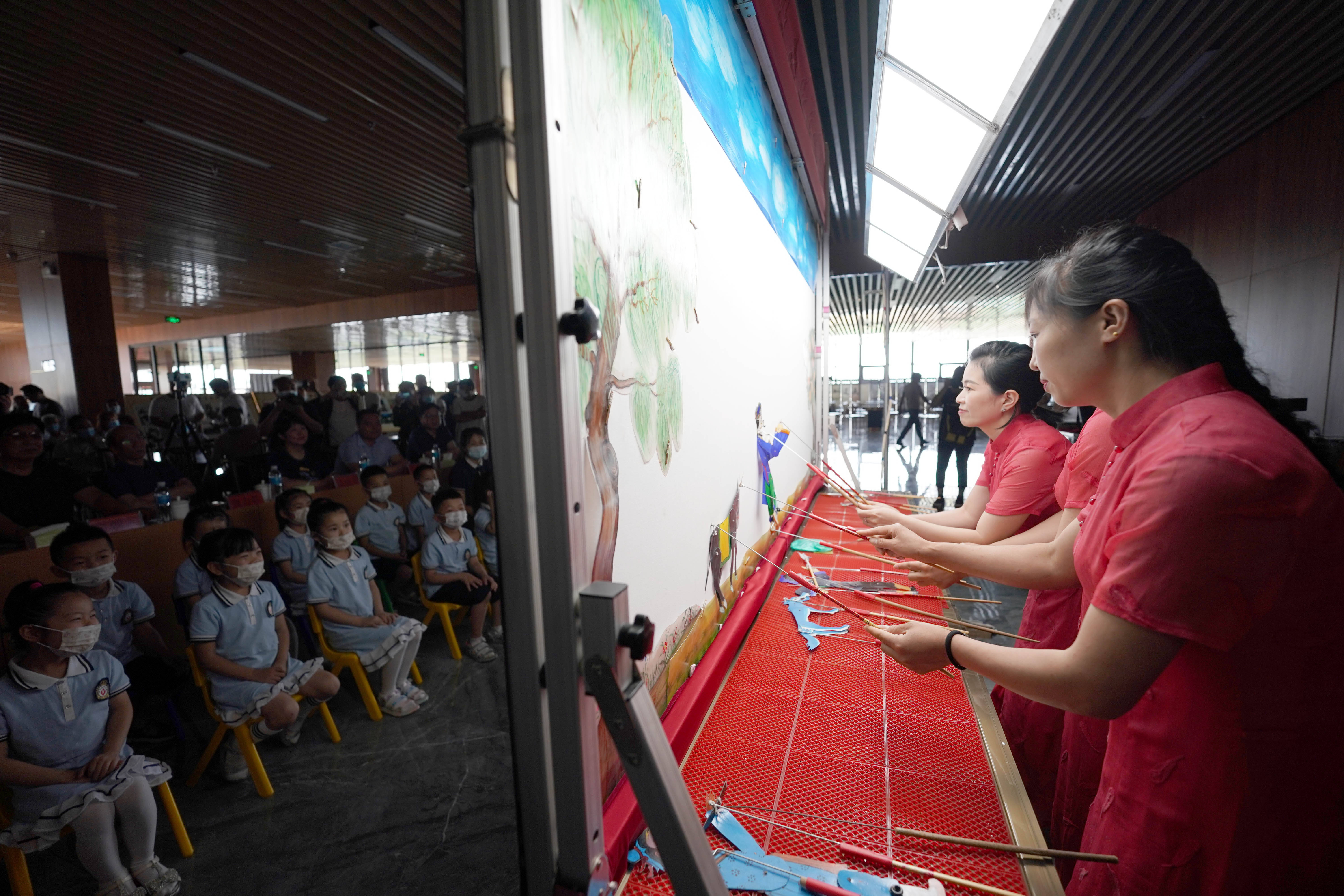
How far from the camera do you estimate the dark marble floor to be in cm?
188

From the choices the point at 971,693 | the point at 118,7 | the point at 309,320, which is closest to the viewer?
the point at 971,693

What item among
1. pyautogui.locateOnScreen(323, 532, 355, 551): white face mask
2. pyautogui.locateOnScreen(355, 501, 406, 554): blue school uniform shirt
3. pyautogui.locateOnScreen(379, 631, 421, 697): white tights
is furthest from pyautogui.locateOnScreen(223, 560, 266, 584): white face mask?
pyautogui.locateOnScreen(355, 501, 406, 554): blue school uniform shirt

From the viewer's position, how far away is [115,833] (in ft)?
6.41

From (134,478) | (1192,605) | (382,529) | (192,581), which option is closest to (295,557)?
(192,581)

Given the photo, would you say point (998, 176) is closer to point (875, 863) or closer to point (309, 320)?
point (875, 863)

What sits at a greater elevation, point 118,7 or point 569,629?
point 118,7

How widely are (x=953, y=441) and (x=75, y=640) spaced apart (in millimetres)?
7026

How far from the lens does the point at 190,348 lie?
18.0 m

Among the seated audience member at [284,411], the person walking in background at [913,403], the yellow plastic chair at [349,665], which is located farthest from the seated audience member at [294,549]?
the person walking in background at [913,403]

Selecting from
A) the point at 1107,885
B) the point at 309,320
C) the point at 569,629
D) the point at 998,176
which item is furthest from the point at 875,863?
the point at 309,320

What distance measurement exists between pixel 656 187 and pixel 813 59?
2971 mm

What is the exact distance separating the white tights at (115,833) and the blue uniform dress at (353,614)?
985 mm

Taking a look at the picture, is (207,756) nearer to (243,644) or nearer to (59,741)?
(243,644)

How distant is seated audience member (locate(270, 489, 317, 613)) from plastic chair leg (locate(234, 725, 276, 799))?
39.0 inches
